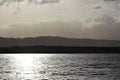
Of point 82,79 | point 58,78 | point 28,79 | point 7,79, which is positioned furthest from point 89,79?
point 7,79

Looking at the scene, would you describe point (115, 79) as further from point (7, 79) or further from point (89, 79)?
point (7, 79)

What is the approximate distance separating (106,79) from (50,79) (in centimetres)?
1537

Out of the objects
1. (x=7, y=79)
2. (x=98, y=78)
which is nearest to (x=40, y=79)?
(x=7, y=79)

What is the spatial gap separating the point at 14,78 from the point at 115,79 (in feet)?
92.8

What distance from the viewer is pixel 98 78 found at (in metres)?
97.6

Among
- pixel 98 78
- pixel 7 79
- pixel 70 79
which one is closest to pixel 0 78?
pixel 7 79

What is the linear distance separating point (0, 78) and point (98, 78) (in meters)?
27.5

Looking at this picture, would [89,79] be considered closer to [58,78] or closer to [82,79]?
[82,79]

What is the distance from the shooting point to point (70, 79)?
9638 centimetres

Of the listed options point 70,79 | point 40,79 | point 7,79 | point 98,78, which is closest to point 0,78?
point 7,79

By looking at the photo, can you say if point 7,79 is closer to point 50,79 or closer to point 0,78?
point 0,78

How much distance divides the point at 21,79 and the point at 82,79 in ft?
54.6

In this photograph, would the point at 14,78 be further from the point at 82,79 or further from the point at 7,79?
the point at 82,79

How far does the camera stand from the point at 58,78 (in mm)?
99562
